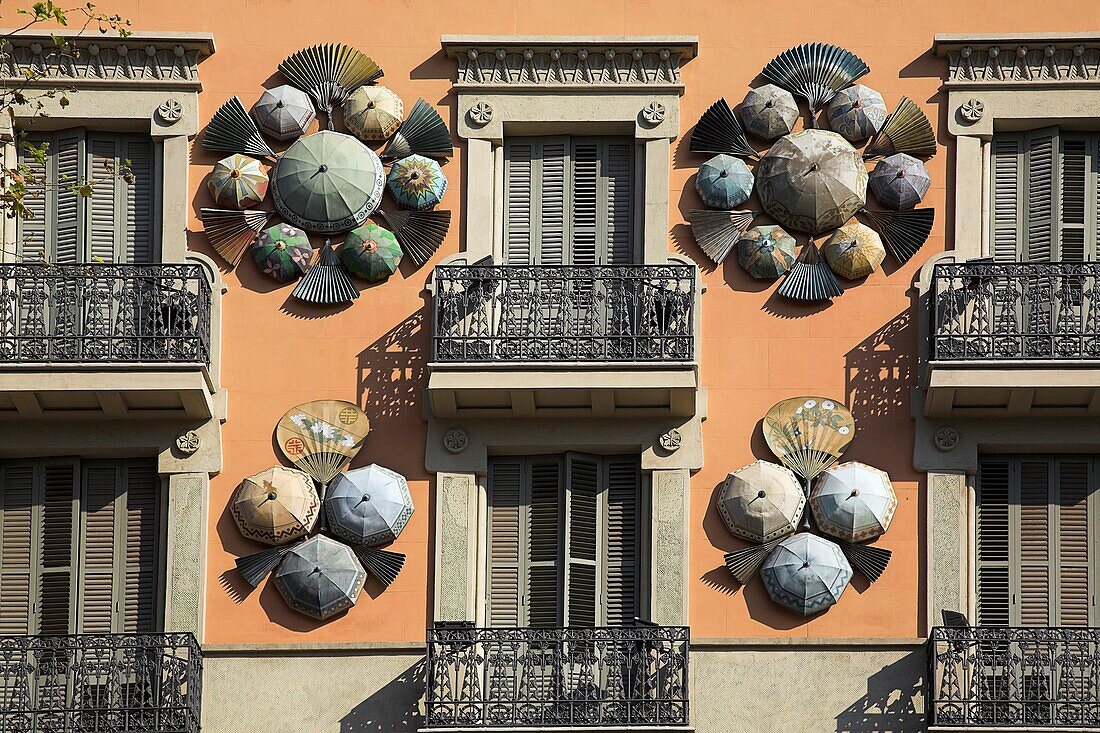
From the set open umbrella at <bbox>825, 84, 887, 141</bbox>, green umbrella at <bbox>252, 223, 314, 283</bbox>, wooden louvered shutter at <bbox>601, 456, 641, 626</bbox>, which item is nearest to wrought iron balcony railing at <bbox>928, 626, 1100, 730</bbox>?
wooden louvered shutter at <bbox>601, 456, 641, 626</bbox>

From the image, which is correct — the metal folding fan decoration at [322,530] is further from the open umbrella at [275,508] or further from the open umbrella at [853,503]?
the open umbrella at [853,503]

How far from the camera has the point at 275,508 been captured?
22172 millimetres

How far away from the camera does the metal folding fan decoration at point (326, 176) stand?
23.0m

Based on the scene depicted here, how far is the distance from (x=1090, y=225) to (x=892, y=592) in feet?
12.6

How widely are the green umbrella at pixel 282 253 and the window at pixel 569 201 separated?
181cm

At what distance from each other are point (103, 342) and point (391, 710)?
155 inches

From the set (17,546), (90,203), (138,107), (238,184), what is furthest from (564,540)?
(138,107)

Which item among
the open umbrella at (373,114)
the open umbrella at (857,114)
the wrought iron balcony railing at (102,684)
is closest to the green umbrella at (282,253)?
the open umbrella at (373,114)

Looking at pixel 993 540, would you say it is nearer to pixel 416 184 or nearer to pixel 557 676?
pixel 557 676

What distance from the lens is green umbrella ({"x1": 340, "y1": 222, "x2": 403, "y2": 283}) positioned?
2281 cm

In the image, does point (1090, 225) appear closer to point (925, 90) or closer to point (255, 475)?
point (925, 90)

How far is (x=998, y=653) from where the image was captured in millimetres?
21547

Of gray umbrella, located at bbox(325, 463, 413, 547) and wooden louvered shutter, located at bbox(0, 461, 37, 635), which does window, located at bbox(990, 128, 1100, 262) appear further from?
wooden louvered shutter, located at bbox(0, 461, 37, 635)

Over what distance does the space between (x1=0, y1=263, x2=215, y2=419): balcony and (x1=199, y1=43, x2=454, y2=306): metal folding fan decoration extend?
846 mm
